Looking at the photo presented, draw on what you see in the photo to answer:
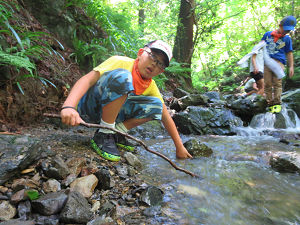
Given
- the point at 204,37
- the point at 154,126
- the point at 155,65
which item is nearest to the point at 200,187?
the point at 155,65

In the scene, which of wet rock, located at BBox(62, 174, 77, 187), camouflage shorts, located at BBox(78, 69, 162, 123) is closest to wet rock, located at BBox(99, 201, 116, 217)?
wet rock, located at BBox(62, 174, 77, 187)

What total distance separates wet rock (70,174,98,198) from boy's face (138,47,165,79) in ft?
3.50

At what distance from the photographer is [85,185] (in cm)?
133

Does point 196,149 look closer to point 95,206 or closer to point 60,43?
point 95,206

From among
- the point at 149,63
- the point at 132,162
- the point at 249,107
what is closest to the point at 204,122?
the point at 249,107

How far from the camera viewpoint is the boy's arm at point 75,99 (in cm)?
140

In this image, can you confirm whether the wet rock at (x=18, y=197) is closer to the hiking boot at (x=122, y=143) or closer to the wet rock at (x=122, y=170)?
the wet rock at (x=122, y=170)

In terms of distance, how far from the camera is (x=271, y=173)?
202 cm

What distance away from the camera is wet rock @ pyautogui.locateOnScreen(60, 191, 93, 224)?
40.0 inches

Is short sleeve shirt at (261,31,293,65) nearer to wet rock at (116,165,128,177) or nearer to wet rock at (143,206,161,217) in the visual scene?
wet rock at (116,165,128,177)

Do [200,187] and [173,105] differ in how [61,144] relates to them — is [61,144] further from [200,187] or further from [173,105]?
[173,105]

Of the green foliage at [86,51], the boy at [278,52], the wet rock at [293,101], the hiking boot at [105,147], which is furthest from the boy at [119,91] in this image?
the wet rock at [293,101]

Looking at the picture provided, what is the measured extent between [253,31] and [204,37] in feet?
17.8

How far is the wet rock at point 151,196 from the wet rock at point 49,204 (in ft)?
1.67
